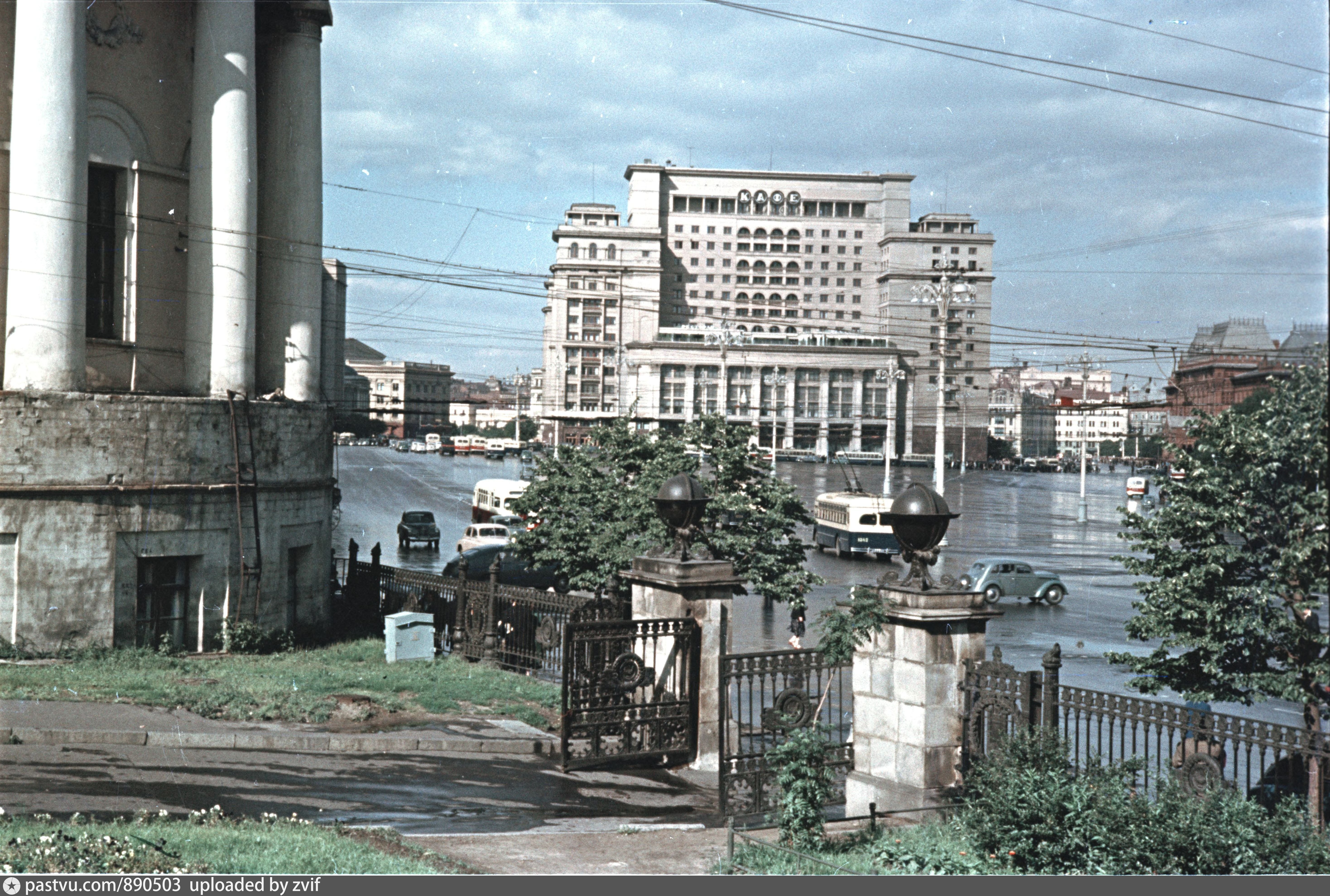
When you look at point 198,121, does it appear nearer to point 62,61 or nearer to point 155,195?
point 155,195

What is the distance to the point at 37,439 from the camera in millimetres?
16688

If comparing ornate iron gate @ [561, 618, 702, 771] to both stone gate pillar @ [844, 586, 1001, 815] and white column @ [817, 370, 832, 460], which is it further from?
white column @ [817, 370, 832, 460]

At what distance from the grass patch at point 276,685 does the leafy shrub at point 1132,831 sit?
27.2 ft

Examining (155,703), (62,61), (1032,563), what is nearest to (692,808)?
(155,703)

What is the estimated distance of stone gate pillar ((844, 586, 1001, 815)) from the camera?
9352mm

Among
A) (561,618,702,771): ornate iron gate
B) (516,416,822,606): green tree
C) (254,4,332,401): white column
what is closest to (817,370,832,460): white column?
(516,416,822,606): green tree

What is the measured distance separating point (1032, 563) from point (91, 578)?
34.9m

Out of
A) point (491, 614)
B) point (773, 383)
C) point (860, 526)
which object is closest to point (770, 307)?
point (773, 383)

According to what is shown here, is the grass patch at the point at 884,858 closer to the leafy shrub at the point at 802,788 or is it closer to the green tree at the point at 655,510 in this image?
the leafy shrub at the point at 802,788

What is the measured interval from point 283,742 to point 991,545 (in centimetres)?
4096

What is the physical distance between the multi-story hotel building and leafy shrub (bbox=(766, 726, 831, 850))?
9336 centimetres

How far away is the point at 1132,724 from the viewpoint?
31.0 feet

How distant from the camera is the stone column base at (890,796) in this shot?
9.30m

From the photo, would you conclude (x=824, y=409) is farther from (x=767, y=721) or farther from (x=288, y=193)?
(x=767, y=721)
